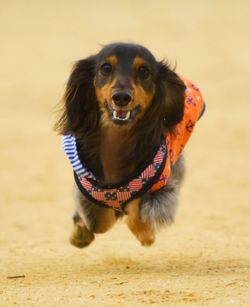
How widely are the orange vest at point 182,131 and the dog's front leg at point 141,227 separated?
0.15 m

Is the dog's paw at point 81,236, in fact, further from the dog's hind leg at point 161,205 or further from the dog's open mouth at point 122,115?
the dog's open mouth at point 122,115

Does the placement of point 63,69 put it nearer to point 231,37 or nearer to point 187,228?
point 231,37

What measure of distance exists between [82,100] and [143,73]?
436 millimetres

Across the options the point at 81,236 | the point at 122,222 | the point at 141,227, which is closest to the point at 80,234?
the point at 81,236

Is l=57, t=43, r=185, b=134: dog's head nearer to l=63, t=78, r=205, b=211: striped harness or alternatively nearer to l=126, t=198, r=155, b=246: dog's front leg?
l=63, t=78, r=205, b=211: striped harness

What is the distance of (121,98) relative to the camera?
4.16 metres

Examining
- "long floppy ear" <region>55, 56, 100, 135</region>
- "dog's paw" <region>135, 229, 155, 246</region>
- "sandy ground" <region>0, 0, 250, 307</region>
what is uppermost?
"long floppy ear" <region>55, 56, 100, 135</region>

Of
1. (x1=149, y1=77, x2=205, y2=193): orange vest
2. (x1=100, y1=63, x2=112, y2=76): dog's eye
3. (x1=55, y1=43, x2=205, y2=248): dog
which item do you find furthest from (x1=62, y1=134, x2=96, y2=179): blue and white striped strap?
(x1=100, y1=63, x2=112, y2=76): dog's eye

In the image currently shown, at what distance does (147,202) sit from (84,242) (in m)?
0.58

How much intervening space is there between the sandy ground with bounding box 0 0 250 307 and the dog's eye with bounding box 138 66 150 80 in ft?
3.37

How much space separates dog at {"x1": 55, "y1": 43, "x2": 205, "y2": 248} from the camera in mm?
4410

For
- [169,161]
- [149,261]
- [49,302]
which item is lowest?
[149,261]

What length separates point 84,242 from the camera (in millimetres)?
4988

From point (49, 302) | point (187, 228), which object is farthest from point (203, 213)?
point (49, 302)
